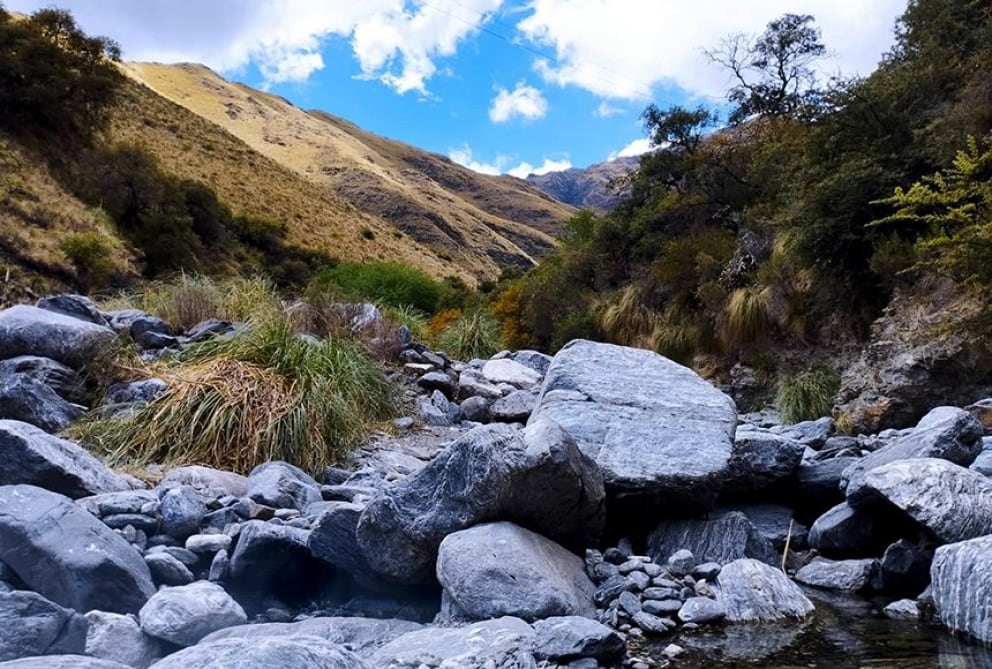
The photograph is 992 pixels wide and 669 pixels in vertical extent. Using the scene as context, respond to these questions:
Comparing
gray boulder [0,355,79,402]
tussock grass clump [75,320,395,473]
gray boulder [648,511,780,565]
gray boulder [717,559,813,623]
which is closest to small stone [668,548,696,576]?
gray boulder [648,511,780,565]

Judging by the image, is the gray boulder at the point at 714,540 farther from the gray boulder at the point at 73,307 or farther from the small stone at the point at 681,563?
the gray boulder at the point at 73,307

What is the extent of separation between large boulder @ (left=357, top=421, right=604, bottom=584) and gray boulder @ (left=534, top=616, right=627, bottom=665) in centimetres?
82

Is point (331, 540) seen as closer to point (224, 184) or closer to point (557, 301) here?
point (557, 301)

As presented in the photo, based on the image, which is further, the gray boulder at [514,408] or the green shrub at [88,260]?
the green shrub at [88,260]

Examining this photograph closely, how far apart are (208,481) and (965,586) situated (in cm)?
434

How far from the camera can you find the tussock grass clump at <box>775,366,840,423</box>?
33.1 ft

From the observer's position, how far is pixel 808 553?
5.05 meters

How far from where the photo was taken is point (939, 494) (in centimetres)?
443

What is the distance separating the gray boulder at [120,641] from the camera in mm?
3178

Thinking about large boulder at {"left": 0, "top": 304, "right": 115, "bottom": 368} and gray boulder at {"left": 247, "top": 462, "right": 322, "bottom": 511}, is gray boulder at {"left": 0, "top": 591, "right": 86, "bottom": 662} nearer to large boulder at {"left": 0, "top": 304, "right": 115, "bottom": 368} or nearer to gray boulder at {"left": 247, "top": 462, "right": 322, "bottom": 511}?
gray boulder at {"left": 247, "top": 462, "right": 322, "bottom": 511}

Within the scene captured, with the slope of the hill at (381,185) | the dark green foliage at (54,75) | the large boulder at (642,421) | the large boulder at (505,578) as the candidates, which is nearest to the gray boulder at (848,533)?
the large boulder at (642,421)

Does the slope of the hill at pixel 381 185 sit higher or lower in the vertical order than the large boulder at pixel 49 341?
higher

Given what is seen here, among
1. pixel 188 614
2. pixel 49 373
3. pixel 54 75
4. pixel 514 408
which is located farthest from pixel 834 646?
pixel 54 75

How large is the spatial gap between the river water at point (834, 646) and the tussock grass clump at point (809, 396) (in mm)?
6413
